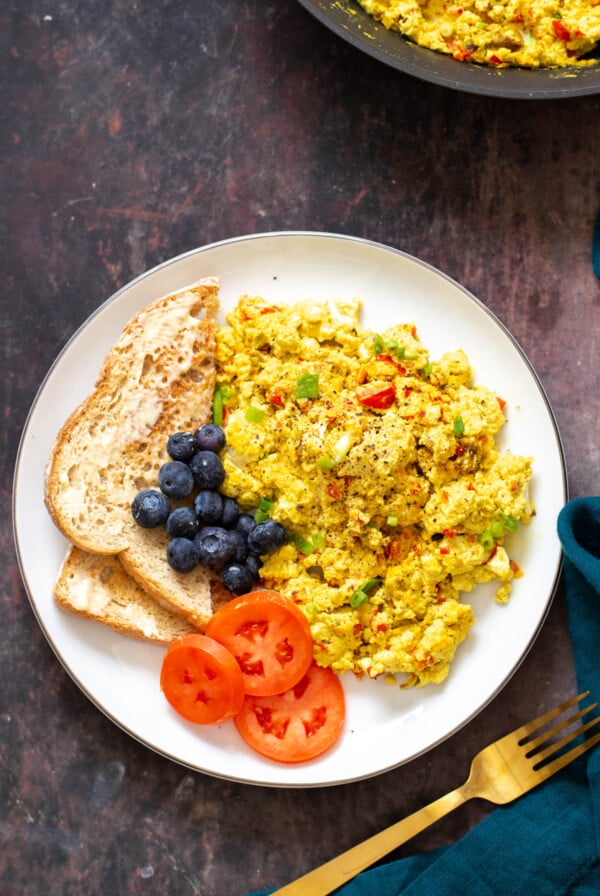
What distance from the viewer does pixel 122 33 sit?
3195mm

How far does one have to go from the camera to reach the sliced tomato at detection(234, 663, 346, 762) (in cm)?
291

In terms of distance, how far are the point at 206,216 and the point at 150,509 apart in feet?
3.43

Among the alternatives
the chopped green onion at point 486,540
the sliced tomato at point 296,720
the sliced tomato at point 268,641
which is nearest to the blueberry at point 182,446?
the sliced tomato at point 268,641

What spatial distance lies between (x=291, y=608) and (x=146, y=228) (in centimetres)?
138

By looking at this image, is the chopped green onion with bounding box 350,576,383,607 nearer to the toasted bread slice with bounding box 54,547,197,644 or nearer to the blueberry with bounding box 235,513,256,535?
the blueberry with bounding box 235,513,256,535

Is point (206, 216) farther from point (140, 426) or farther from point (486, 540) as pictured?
point (486, 540)

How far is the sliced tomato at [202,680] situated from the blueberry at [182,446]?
0.56 m

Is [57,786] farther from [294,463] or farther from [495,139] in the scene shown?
[495,139]

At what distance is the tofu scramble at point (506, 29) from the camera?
2912 mm

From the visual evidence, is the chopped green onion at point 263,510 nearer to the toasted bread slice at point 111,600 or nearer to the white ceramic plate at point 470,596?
the toasted bread slice at point 111,600

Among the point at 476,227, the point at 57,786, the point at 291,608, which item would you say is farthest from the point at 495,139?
the point at 57,786

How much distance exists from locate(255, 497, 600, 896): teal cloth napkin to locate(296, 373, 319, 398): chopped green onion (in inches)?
33.9

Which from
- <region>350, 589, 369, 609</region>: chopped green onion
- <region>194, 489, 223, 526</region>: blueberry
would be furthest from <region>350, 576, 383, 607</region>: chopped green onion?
<region>194, 489, 223, 526</region>: blueberry

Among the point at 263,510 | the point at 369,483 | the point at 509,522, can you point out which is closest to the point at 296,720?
the point at 263,510
